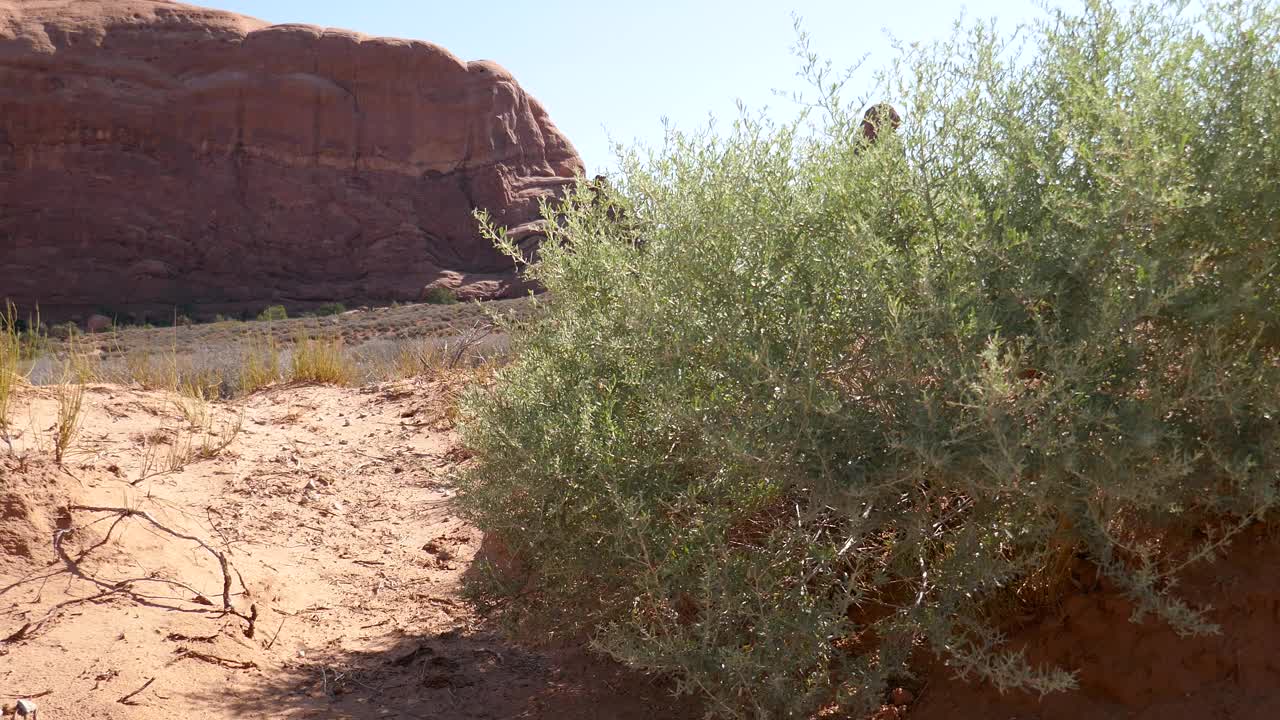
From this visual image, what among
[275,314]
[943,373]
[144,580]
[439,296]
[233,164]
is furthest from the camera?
[233,164]

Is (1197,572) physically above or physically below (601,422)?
below

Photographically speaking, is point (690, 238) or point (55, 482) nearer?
point (690, 238)

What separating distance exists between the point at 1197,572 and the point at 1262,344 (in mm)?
739

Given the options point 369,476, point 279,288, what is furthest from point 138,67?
point 369,476

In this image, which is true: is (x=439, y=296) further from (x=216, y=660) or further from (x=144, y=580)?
(x=216, y=660)

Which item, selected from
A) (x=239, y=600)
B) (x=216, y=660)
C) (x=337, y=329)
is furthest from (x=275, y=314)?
(x=216, y=660)

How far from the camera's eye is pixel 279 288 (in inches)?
1246

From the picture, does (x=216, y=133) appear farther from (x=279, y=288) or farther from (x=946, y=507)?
(x=946, y=507)

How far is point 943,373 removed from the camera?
2275 millimetres

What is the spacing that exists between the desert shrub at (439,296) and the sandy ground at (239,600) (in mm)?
23488

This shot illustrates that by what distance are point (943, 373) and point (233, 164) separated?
35.0 m

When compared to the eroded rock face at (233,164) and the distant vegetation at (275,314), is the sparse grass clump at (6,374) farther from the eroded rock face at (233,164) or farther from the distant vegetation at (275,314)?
the eroded rock face at (233,164)

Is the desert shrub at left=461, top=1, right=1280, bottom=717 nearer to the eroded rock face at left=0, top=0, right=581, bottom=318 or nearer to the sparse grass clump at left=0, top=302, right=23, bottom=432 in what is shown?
the sparse grass clump at left=0, top=302, right=23, bottom=432

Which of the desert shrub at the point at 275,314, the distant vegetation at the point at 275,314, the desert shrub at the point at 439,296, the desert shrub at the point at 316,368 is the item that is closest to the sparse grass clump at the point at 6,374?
the desert shrub at the point at 316,368
